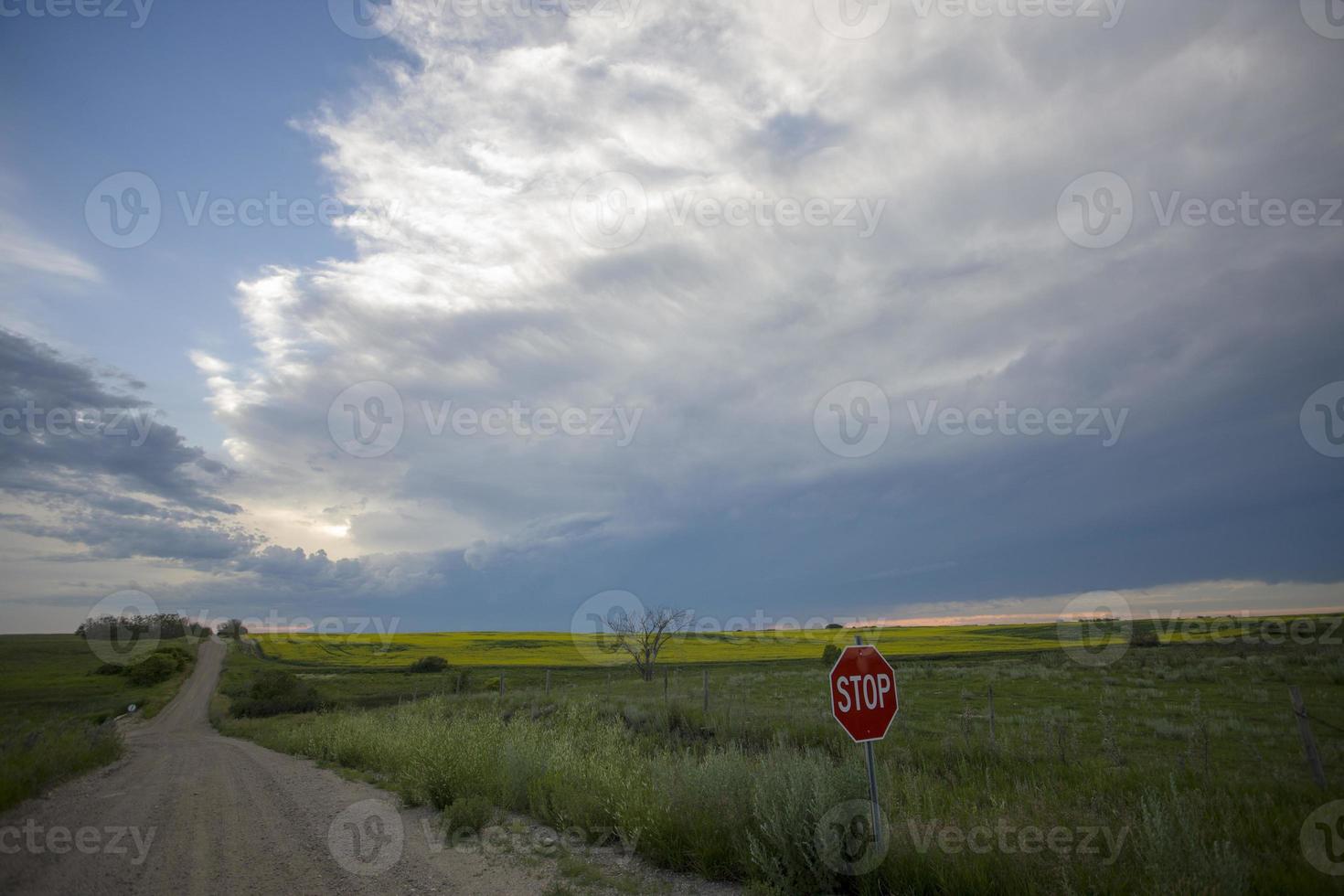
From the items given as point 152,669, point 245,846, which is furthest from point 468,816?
point 152,669

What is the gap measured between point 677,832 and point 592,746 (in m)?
6.38

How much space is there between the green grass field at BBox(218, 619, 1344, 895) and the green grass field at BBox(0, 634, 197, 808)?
231 inches

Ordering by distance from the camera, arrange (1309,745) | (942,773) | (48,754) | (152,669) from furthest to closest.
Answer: (152,669) < (48,754) < (942,773) < (1309,745)

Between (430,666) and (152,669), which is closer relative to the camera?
(152,669)

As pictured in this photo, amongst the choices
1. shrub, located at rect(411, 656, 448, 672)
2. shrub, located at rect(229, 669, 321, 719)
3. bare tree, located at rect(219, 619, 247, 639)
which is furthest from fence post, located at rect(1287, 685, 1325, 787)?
bare tree, located at rect(219, 619, 247, 639)

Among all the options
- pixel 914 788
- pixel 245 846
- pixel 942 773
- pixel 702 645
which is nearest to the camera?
pixel 914 788

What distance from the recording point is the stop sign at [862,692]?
21.7ft

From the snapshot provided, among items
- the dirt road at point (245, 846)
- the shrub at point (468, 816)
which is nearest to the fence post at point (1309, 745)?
the dirt road at point (245, 846)

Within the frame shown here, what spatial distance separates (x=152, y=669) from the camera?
2309 inches

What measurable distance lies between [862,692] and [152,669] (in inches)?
2918

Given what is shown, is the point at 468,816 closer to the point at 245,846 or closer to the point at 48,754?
the point at 245,846

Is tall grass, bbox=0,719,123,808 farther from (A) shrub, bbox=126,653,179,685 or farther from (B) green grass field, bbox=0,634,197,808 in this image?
(A) shrub, bbox=126,653,179,685

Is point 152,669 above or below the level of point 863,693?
below

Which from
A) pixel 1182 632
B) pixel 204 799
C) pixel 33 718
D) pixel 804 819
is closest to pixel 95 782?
pixel 33 718
